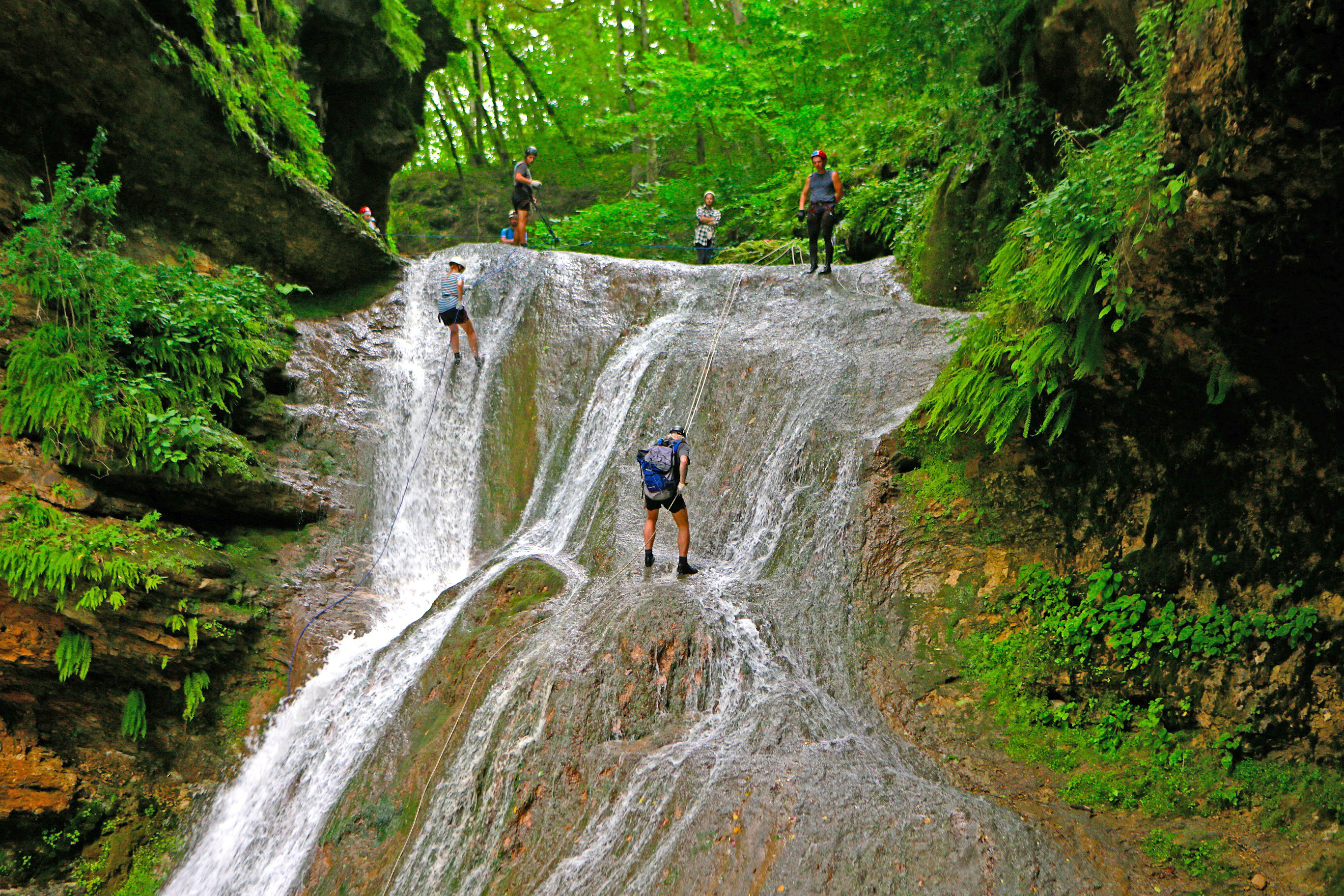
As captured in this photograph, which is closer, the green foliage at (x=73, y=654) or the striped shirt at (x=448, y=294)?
the green foliage at (x=73, y=654)

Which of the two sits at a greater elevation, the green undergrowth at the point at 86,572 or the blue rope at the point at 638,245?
the blue rope at the point at 638,245

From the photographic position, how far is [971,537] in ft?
21.7

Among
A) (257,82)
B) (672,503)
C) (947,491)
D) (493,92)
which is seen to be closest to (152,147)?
(257,82)

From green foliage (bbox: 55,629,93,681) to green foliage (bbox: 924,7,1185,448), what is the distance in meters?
8.25

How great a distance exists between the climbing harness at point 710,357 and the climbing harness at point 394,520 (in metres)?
4.00

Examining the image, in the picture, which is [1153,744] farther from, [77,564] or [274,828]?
[77,564]

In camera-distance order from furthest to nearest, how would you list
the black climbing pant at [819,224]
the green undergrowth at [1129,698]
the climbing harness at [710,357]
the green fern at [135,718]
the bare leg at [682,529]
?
the black climbing pant at [819,224] → the climbing harness at [710,357] → the bare leg at [682,529] → the green fern at [135,718] → the green undergrowth at [1129,698]

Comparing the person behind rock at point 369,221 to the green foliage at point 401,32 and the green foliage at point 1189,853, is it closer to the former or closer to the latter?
the green foliage at point 401,32

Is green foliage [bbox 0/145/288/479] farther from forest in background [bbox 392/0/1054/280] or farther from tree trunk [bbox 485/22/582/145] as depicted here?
tree trunk [bbox 485/22/582/145]

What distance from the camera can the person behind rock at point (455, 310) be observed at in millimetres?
11680

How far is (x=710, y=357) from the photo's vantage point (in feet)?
35.3

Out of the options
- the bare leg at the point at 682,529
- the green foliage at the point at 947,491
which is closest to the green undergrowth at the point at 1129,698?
the green foliage at the point at 947,491

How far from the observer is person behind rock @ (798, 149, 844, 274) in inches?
440

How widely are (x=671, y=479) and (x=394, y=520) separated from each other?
15.0 ft
